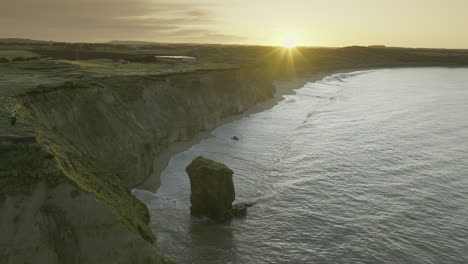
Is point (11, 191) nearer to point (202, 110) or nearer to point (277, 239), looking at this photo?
point (277, 239)

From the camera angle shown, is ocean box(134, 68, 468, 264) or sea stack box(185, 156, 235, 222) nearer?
ocean box(134, 68, 468, 264)

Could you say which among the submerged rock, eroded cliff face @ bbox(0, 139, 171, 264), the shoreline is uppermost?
eroded cliff face @ bbox(0, 139, 171, 264)

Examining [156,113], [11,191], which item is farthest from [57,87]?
[11,191]

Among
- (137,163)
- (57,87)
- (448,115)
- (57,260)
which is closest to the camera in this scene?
(57,260)

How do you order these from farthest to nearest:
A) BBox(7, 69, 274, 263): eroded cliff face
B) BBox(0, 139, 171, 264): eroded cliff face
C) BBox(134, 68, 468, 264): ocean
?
BBox(134, 68, 468, 264): ocean, BBox(7, 69, 274, 263): eroded cliff face, BBox(0, 139, 171, 264): eroded cliff face

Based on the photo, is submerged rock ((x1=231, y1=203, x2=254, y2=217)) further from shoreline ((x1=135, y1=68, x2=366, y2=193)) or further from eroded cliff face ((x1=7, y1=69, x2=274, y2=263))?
eroded cliff face ((x1=7, y1=69, x2=274, y2=263))

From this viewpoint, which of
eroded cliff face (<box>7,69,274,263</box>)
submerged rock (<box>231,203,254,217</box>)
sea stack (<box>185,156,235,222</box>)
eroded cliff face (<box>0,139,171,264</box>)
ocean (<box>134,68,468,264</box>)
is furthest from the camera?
submerged rock (<box>231,203,254,217</box>)

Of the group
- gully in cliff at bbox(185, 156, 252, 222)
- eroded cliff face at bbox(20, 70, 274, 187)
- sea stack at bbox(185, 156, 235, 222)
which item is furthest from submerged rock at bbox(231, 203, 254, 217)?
eroded cliff face at bbox(20, 70, 274, 187)
